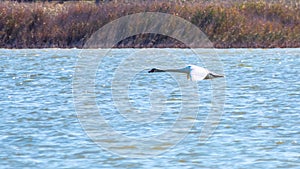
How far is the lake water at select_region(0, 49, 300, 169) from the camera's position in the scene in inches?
408

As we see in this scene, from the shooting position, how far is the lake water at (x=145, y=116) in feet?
34.0

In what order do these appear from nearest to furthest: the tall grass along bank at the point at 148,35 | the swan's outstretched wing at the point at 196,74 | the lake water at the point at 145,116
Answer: the lake water at the point at 145,116 < the swan's outstretched wing at the point at 196,74 < the tall grass along bank at the point at 148,35

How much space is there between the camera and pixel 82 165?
32.5ft

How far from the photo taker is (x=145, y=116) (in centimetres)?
1408

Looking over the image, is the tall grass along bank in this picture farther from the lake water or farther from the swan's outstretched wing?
the swan's outstretched wing

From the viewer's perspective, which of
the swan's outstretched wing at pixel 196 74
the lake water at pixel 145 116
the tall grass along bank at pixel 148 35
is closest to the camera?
the lake water at pixel 145 116

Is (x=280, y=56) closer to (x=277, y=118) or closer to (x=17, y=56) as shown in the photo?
(x=17, y=56)

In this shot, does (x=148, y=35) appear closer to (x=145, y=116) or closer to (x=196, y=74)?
(x=145, y=116)

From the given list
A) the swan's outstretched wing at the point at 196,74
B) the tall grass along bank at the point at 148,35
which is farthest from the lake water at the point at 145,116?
the tall grass along bank at the point at 148,35

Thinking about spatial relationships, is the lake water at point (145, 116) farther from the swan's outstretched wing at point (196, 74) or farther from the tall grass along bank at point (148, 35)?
the tall grass along bank at point (148, 35)

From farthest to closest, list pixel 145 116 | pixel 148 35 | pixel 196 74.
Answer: pixel 148 35
pixel 145 116
pixel 196 74

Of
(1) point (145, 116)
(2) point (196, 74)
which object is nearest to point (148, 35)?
(1) point (145, 116)

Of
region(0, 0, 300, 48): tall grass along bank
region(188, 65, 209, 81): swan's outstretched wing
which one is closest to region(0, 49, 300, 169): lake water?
region(188, 65, 209, 81): swan's outstretched wing

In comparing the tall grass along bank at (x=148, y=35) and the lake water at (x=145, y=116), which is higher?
the tall grass along bank at (x=148, y=35)
